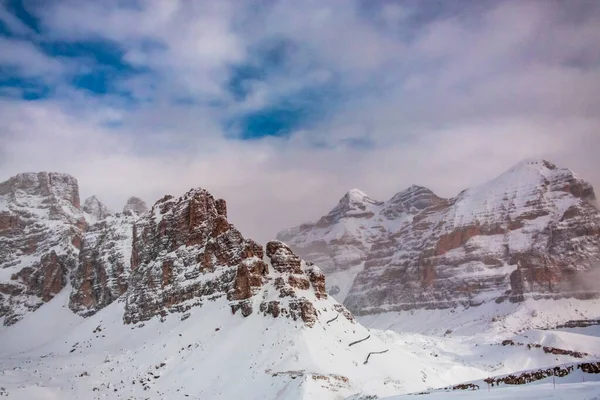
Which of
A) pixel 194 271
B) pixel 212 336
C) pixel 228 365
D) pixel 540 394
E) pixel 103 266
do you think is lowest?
pixel 540 394

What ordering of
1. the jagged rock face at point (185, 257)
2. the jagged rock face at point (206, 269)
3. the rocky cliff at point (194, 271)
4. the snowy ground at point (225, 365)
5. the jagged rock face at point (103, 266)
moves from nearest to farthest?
the snowy ground at point (225, 365) < the jagged rock face at point (206, 269) < the rocky cliff at point (194, 271) < the jagged rock face at point (185, 257) < the jagged rock face at point (103, 266)

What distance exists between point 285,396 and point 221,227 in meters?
49.8

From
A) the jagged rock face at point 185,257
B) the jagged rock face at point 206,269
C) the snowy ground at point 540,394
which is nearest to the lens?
the snowy ground at point 540,394

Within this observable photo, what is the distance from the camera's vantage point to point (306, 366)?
75.8 m

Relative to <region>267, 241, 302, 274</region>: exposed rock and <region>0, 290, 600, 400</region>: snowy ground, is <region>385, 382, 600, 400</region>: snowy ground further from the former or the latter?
<region>267, 241, 302, 274</region>: exposed rock

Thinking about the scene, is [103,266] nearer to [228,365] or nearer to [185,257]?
[185,257]

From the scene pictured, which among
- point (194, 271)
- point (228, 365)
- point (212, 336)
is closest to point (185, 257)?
point (194, 271)

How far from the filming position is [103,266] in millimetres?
164500

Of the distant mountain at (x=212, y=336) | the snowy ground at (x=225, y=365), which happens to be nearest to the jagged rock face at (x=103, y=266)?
the distant mountain at (x=212, y=336)

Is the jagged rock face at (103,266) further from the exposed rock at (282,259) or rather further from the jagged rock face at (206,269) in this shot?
the exposed rock at (282,259)

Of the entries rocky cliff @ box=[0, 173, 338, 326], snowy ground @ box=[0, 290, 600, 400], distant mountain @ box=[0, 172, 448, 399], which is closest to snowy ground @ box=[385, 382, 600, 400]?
distant mountain @ box=[0, 172, 448, 399]

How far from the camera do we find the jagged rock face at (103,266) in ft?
521

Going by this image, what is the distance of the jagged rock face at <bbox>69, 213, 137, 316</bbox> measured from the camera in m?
159

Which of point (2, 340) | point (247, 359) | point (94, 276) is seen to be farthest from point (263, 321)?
point (2, 340)
